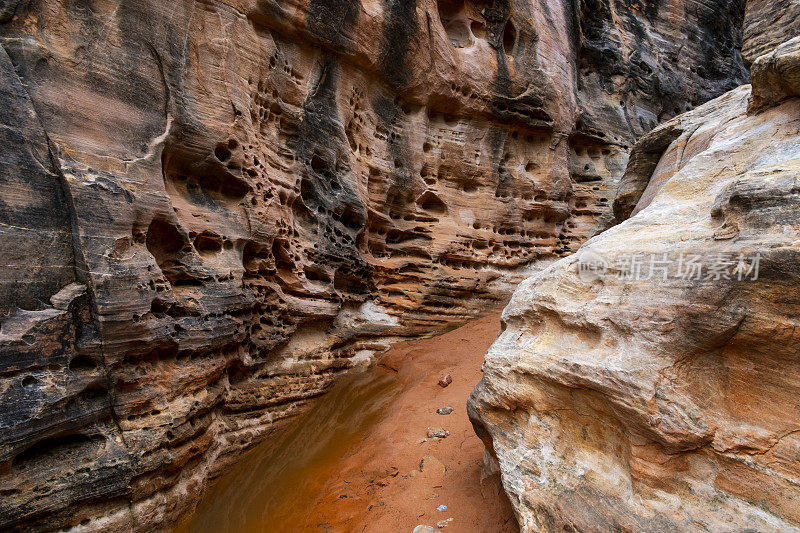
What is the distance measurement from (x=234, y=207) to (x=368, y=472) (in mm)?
3878

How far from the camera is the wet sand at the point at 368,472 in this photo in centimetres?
412

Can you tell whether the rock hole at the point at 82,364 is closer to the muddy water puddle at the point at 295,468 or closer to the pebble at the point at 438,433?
the muddy water puddle at the point at 295,468

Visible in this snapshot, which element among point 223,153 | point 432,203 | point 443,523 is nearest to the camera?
point 443,523

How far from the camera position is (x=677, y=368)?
8.57ft

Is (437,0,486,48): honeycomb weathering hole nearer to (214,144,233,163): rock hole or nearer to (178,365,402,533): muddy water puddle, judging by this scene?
(214,144,233,163): rock hole

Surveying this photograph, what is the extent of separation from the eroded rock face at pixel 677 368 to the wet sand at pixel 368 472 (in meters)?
1.00

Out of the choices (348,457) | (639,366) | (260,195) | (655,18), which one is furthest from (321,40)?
(655,18)

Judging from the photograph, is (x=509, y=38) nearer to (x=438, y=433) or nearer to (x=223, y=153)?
(x=223, y=153)

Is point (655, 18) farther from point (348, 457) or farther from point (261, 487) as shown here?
point (261, 487)

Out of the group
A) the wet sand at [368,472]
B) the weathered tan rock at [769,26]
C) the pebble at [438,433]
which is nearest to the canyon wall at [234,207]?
the wet sand at [368,472]

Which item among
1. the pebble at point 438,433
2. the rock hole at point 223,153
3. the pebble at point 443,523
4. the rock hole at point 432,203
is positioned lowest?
the pebble at point 443,523

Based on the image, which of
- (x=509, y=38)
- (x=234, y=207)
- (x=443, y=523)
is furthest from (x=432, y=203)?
(x=443, y=523)

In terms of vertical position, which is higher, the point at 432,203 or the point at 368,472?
the point at 432,203

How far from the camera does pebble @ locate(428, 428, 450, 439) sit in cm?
543
